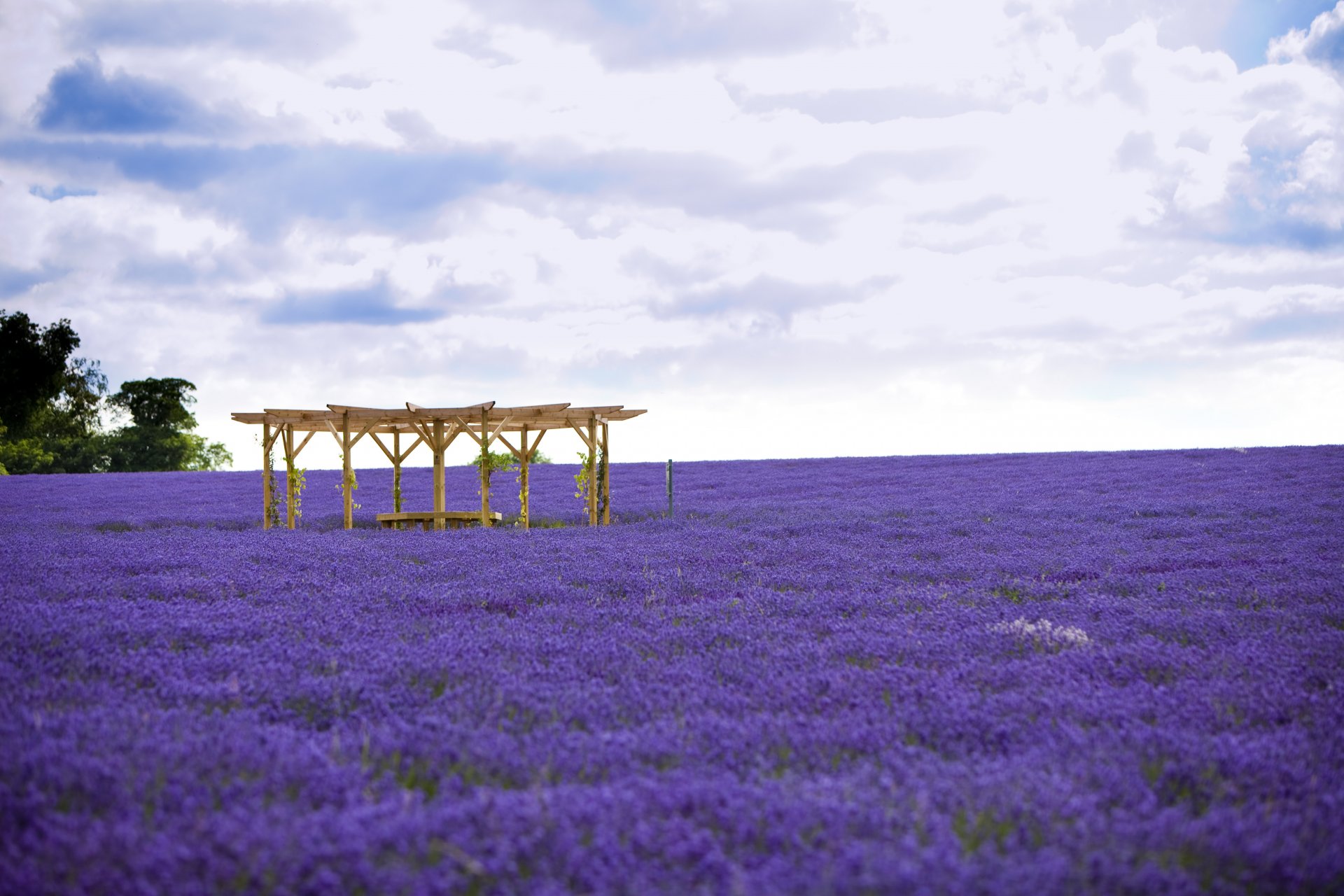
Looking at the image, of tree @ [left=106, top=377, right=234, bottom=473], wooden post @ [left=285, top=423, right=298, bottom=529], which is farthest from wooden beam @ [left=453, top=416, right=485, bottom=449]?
tree @ [left=106, top=377, right=234, bottom=473]

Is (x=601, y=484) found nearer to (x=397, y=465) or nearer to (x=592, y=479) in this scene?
(x=592, y=479)

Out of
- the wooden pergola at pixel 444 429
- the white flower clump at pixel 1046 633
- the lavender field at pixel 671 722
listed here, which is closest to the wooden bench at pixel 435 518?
the wooden pergola at pixel 444 429

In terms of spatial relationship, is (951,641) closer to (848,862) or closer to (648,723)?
(648,723)

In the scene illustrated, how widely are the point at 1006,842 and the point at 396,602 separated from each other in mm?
5277

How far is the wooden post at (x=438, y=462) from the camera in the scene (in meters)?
16.1

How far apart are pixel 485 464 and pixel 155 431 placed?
122 feet

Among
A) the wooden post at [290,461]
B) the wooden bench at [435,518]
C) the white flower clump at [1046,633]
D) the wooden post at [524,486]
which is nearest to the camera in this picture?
the white flower clump at [1046,633]

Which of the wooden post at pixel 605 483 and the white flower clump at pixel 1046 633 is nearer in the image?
the white flower clump at pixel 1046 633

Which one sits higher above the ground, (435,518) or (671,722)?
(435,518)

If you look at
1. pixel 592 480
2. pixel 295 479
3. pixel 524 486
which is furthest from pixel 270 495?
pixel 592 480

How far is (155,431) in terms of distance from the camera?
44.9 m

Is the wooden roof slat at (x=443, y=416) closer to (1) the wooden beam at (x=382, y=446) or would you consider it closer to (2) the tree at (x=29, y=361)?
(1) the wooden beam at (x=382, y=446)

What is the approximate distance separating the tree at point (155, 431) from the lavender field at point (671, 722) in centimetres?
4024

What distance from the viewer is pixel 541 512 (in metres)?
18.2
